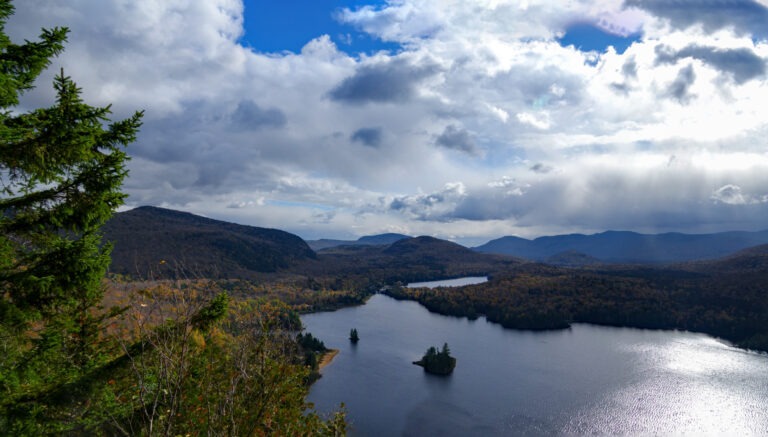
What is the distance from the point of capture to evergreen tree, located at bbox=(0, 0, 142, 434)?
9766 mm

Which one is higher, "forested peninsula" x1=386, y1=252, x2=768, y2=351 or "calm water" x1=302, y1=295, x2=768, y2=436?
"forested peninsula" x1=386, y1=252, x2=768, y2=351

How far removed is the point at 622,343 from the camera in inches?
4843

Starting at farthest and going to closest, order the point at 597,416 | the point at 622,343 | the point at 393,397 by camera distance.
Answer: the point at 622,343
the point at 393,397
the point at 597,416

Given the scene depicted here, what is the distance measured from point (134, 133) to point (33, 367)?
718 centimetres

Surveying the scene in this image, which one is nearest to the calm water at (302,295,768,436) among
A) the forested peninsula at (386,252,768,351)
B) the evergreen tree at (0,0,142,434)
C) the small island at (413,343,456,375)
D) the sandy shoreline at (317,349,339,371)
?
the sandy shoreline at (317,349,339,371)

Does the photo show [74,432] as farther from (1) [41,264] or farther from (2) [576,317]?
(2) [576,317]

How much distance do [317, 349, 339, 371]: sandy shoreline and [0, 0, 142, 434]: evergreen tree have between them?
8007 centimetres

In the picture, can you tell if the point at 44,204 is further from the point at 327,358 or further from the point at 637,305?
the point at 637,305

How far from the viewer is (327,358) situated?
95312 mm

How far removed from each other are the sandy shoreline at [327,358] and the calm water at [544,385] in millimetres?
1472

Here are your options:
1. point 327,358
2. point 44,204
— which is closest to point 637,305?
point 327,358

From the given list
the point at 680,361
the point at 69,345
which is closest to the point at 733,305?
the point at 680,361

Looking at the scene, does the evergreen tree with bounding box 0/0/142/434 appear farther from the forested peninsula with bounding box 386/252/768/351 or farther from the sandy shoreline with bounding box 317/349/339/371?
the forested peninsula with bounding box 386/252/768/351

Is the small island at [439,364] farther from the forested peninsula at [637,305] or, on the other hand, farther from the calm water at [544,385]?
the forested peninsula at [637,305]
